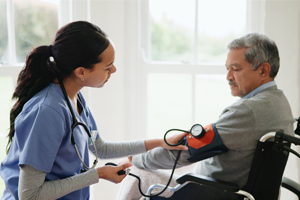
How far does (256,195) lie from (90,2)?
159 cm

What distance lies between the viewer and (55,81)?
1375mm

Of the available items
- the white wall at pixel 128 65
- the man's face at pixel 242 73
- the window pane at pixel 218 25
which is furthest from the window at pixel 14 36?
the man's face at pixel 242 73

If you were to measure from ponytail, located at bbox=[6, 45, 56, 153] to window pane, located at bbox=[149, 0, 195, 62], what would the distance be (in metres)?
1.32

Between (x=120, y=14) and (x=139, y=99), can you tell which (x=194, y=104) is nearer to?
(x=139, y=99)

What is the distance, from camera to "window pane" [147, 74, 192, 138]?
2553 mm

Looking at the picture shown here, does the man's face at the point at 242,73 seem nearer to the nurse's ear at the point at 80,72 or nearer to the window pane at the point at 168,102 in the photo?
the nurse's ear at the point at 80,72

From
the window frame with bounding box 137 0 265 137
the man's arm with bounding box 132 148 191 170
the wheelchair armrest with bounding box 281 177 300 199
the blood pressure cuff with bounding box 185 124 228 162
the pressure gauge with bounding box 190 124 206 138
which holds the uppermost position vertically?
the window frame with bounding box 137 0 265 137

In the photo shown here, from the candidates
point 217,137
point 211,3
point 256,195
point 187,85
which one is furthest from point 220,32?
point 256,195

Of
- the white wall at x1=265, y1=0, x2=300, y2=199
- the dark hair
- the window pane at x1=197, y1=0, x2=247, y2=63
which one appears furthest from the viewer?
the window pane at x1=197, y1=0, x2=247, y2=63

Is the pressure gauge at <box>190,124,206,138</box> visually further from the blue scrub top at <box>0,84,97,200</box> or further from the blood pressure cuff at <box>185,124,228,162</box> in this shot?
the blue scrub top at <box>0,84,97,200</box>

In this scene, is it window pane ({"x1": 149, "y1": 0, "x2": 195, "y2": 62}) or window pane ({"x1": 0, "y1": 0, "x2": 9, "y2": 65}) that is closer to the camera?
window pane ({"x1": 0, "y1": 0, "x2": 9, "y2": 65})

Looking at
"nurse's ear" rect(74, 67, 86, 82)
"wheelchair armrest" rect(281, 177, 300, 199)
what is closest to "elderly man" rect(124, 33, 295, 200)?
"wheelchair armrest" rect(281, 177, 300, 199)

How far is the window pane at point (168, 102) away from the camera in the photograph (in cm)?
255

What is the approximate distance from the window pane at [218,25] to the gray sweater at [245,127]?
0.98 m
